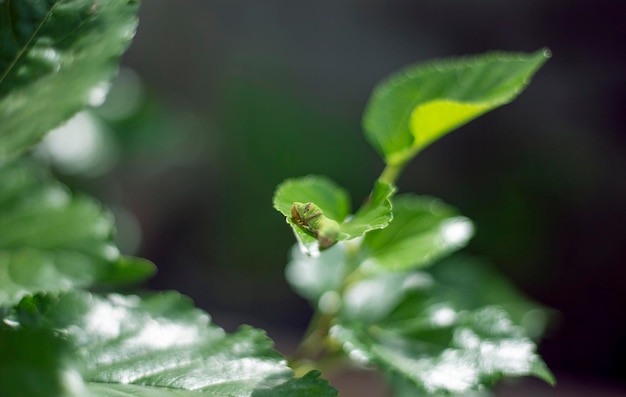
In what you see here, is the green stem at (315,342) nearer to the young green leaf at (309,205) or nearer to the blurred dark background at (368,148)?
the young green leaf at (309,205)

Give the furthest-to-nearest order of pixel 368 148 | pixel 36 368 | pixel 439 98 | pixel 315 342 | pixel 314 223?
1. pixel 368 148
2. pixel 315 342
3. pixel 439 98
4. pixel 314 223
5. pixel 36 368

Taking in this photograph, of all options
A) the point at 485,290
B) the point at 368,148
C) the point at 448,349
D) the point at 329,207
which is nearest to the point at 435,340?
the point at 448,349

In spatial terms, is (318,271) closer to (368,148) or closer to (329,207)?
(329,207)

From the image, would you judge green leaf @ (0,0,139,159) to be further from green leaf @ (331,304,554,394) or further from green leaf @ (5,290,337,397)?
green leaf @ (331,304,554,394)

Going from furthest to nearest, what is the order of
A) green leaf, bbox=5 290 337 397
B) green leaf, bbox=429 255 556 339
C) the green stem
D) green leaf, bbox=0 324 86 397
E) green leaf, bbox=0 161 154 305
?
green leaf, bbox=429 255 556 339, the green stem, green leaf, bbox=0 161 154 305, green leaf, bbox=5 290 337 397, green leaf, bbox=0 324 86 397

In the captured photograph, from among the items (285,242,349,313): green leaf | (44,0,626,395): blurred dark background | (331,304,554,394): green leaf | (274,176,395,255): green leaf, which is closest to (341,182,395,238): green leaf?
(274,176,395,255): green leaf

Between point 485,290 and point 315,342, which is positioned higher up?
point 485,290

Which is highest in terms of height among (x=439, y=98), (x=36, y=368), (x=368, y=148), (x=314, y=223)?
(x=368, y=148)
